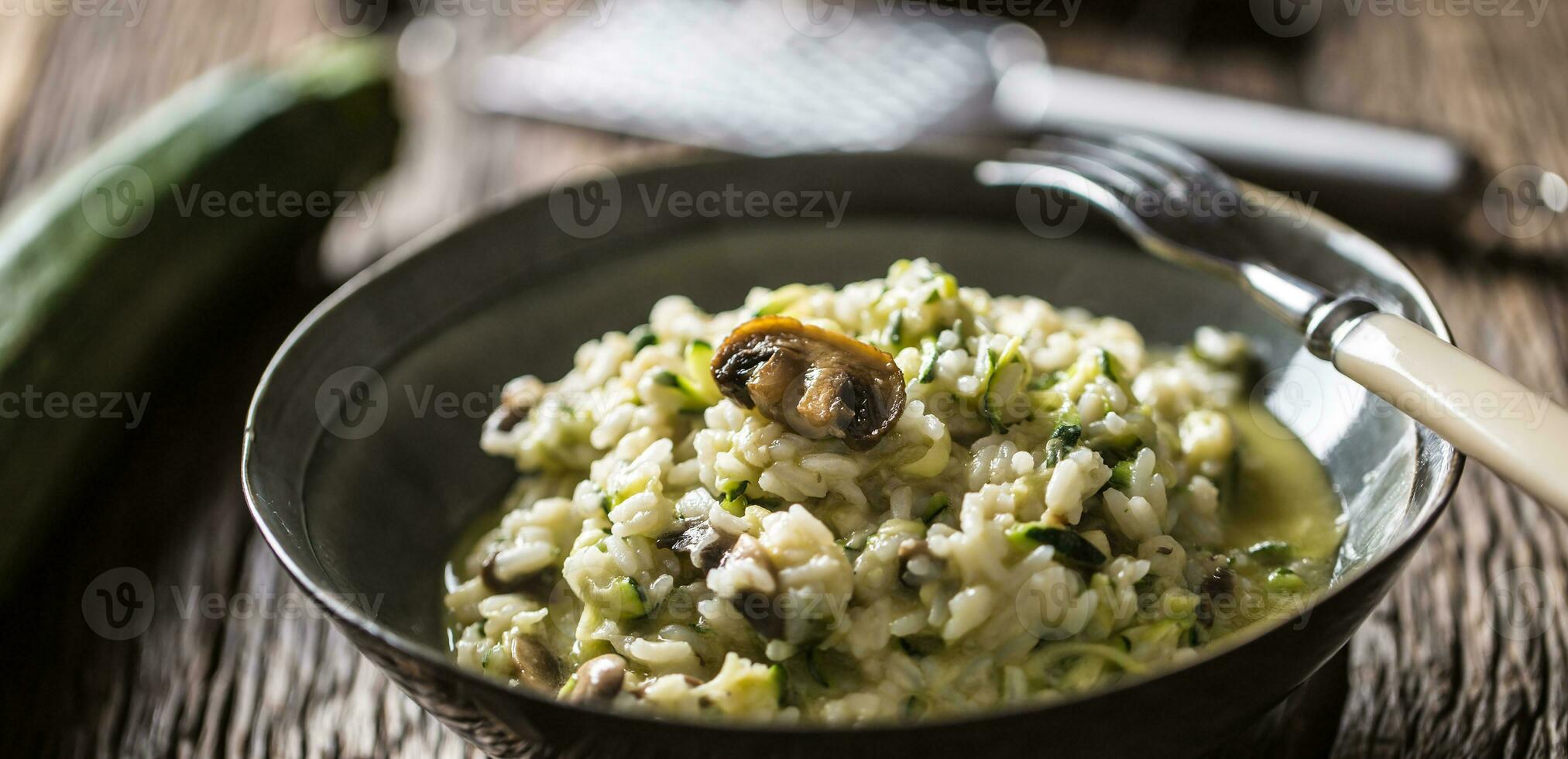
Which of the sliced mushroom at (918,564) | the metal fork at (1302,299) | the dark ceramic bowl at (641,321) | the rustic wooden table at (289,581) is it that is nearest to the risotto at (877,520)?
the sliced mushroom at (918,564)

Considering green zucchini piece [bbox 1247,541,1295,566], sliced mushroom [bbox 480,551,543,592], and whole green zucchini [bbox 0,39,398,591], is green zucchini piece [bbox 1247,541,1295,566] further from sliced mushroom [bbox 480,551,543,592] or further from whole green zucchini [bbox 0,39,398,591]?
whole green zucchini [bbox 0,39,398,591]

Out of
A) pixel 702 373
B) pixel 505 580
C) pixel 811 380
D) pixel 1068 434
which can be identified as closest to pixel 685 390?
pixel 702 373

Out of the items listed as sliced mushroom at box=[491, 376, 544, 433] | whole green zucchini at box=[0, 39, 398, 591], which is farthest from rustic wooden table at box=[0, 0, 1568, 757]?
sliced mushroom at box=[491, 376, 544, 433]

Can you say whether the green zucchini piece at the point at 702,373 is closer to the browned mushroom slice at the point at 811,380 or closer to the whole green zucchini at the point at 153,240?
the browned mushroom slice at the point at 811,380

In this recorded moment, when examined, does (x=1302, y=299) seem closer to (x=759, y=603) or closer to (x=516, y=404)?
(x=759, y=603)

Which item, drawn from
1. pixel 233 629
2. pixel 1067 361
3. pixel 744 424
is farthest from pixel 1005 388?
pixel 233 629

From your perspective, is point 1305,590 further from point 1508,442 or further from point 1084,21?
point 1084,21

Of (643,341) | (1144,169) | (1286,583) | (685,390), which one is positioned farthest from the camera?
(1144,169)
